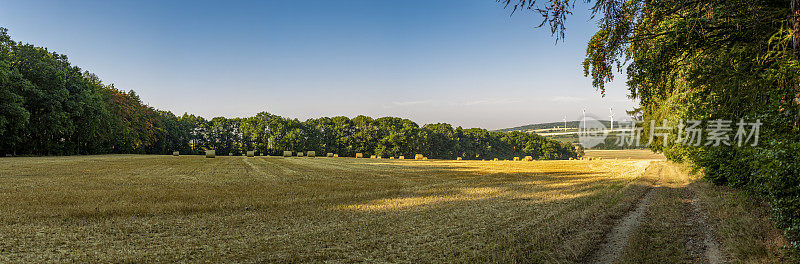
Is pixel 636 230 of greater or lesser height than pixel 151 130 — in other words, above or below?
below

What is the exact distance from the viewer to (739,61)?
28.6 feet

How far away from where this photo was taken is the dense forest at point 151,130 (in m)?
39.3

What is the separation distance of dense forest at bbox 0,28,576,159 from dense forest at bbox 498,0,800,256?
48.1m

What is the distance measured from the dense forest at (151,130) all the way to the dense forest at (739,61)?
48073 millimetres

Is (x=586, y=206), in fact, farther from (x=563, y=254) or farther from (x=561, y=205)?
(x=563, y=254)

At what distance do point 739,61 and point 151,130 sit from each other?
84.9 meters

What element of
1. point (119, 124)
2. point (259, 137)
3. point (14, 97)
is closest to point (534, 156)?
point (259, 137)

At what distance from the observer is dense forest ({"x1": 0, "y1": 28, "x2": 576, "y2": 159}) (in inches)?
1548

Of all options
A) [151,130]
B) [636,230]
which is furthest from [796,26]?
[151,130]

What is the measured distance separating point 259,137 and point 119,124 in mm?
36696

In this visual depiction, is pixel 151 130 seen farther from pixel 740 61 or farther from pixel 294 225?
pixel 740 61

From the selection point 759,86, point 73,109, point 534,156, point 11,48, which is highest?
point 11,48

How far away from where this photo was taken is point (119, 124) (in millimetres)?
56781

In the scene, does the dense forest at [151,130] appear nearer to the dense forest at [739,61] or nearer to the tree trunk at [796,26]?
the dense forest at [739,61]
